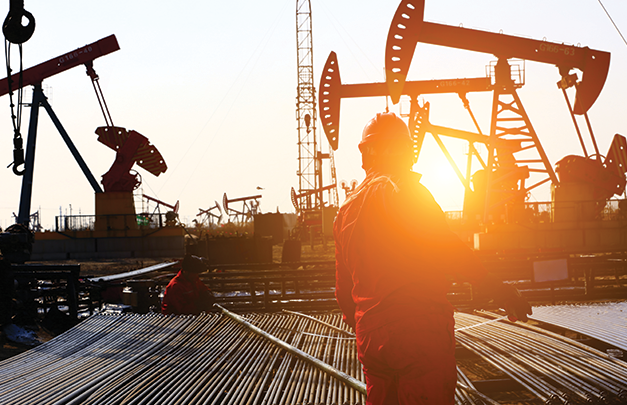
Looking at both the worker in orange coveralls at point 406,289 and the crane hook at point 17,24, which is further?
the crane hook at point 17,24

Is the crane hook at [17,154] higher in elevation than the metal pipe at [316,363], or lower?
higher

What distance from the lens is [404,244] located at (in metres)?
2.38

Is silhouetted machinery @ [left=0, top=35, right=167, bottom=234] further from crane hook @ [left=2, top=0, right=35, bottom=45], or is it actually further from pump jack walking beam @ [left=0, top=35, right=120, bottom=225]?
crane hook @ [left=2, top=0, right=35, bottom=45]

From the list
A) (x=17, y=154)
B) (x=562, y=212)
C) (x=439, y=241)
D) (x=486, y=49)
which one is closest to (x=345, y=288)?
(x=439, y=241)

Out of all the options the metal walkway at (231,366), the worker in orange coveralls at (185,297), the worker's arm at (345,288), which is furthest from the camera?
the worker in orange coveralls at (185,297)

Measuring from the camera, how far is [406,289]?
92.4 inches

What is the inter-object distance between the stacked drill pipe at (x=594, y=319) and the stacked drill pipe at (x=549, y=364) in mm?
524

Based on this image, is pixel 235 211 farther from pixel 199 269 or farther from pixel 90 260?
pixel 199 269

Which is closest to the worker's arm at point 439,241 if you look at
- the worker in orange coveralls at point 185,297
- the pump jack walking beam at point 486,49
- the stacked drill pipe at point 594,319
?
the stacked drill pipe at point 594,319

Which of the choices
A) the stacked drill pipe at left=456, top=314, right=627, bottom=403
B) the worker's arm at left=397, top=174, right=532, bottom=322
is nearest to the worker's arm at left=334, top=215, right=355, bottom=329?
the worker's arm at left=397, top=174, right=532, bottom=322

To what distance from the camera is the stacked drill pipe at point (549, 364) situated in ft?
12.5

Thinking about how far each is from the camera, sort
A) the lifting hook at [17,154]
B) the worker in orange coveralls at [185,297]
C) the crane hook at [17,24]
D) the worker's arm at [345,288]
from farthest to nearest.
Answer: the lifting hook at [17,154]
the crane hook at [17,24]
the worker in orange coveralls at [185,297]
the worker's arm at [345,288]

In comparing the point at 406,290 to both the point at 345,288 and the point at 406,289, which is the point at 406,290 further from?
the point at 345,288

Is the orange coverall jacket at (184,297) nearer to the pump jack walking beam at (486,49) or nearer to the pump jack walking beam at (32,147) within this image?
the pump jack walking beam at (486,49)
